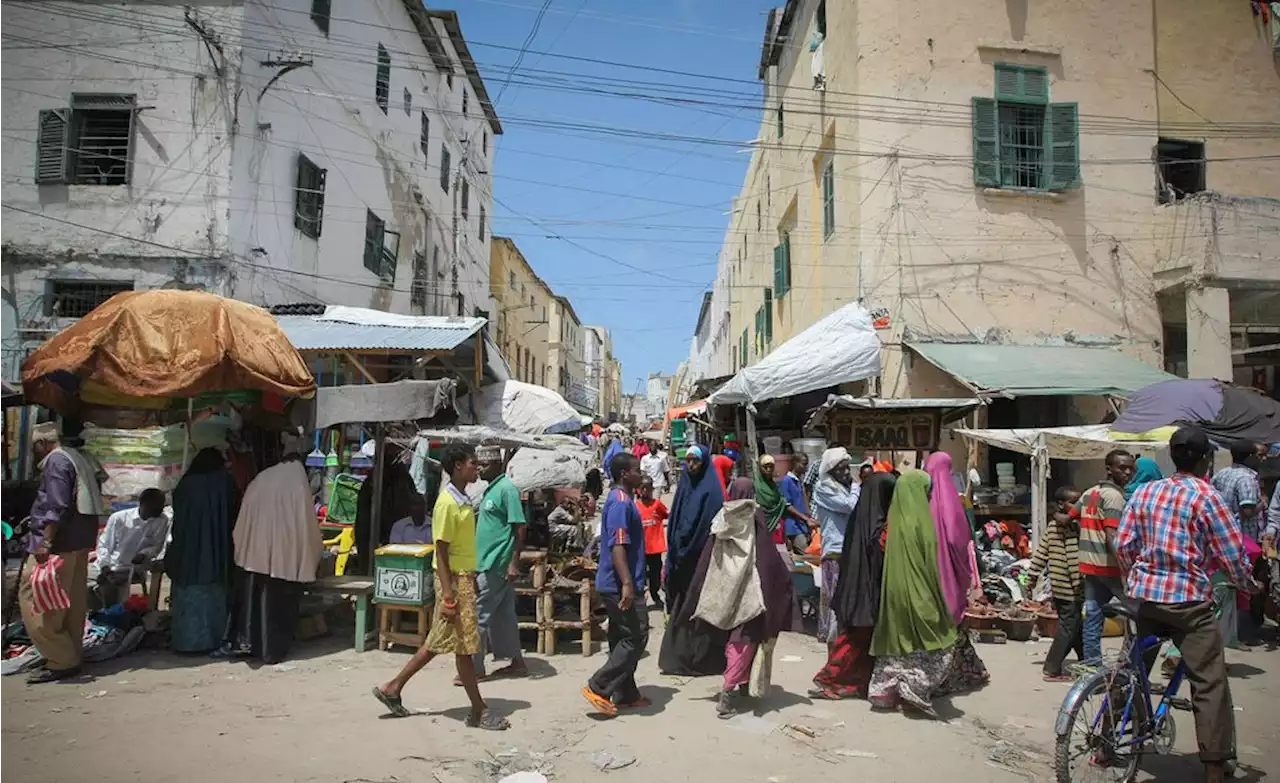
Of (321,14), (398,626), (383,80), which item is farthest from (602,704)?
(383,80)

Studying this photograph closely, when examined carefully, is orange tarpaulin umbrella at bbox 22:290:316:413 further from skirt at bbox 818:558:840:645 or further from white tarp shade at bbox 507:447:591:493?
skirt at bbox 818:558:840:645

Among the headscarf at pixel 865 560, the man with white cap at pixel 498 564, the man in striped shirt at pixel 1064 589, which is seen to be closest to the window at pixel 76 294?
the man with white cap at pixel 498 564

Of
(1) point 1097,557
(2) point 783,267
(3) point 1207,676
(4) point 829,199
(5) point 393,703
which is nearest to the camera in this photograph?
(3) point 1207,676

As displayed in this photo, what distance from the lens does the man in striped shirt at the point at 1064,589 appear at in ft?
20.0

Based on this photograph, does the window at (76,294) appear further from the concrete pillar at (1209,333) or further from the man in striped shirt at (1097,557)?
the concrete pillar at (1209,333)

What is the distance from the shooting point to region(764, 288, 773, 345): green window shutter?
2123cm

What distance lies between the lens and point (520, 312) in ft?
127

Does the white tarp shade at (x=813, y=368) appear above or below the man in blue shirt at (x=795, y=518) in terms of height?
above

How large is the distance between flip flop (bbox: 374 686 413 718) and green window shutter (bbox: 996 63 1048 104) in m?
12.8

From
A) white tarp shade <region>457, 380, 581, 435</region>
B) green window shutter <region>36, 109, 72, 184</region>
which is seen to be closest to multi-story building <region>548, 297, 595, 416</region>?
white tarp shade <region>457, 380, 581, 435</region>

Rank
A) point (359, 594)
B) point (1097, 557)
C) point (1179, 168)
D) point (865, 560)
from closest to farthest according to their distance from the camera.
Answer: point (865, 560), point (1097, 557), point (359, 594), point (1179, 168)

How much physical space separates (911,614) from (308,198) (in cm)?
1438

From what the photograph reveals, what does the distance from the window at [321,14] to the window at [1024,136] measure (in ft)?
41.3

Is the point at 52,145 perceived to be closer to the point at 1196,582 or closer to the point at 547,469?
the point at 547,469
